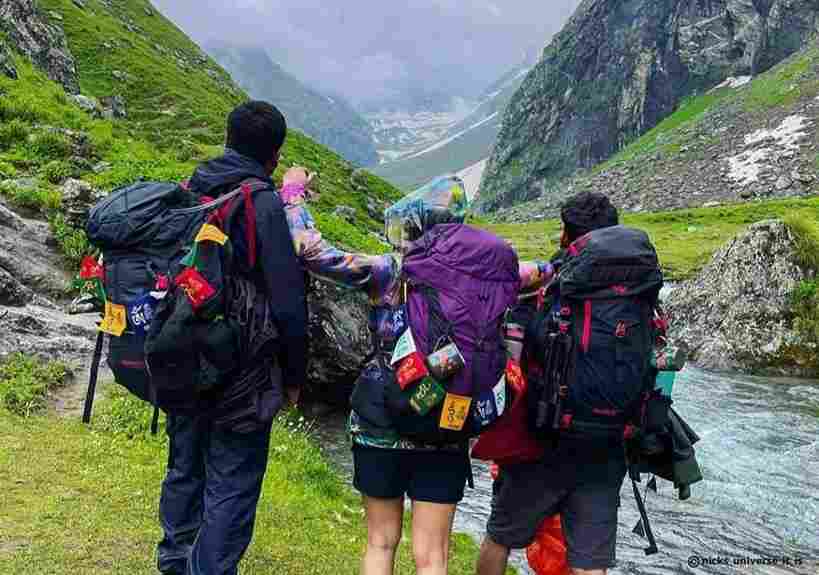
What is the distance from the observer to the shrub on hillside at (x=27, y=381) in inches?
388

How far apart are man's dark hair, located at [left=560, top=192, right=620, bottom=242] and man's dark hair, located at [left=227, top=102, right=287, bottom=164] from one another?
2.39 meters

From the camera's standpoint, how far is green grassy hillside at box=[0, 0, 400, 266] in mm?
17219

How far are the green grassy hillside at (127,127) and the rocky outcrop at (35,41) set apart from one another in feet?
9.52

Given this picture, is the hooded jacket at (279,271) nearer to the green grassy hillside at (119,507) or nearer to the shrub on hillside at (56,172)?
the green grassy hillside at (119,507)

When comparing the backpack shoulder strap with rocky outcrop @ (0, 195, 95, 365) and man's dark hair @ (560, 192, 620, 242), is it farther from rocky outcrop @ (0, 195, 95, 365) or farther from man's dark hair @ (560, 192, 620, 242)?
rocky outcrop @ (0, 195, 95, 365)

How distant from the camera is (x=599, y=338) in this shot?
539 centimetres

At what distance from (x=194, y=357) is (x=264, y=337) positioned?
1.54 ft

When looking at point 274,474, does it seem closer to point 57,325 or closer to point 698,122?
point 57,325

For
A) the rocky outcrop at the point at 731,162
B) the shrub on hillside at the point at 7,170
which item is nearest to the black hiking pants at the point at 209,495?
the shrub on hillside at the point at 7,170

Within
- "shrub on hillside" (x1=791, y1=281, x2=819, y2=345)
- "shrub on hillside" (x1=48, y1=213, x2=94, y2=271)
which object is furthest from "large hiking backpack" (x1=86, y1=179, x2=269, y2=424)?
"shrub on hillside" (x1=791, y1=281, x2=819, y2=345)

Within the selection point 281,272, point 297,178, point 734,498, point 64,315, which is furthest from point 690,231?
point 281,272

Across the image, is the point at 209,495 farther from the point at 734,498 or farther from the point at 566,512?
the point at 734,498

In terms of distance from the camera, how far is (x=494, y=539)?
6.28 meters

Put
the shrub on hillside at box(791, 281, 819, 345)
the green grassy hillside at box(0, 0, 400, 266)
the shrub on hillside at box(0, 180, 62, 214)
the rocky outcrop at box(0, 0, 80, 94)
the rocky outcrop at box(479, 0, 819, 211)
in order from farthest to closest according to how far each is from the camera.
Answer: the rocky outcrop at box(479, 0, 819, 211) < the rocky outcrop at box(0, 0, 80, 94) < the shrub on hillside at box(791, 281, 819, 345) < the green grassy hillside at box(0, 0, 400, 266) < the shrub on hillside at box(0, 180, 62, 214)
